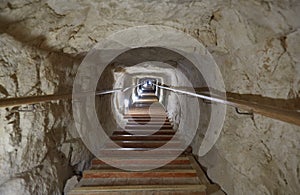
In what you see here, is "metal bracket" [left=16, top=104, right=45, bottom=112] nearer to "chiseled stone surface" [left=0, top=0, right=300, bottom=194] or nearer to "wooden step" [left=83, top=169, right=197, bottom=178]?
"chiseled stone surface" [left=0, top=0, right=300, bottom=194]

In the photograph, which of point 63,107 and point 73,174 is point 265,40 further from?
point 73,174

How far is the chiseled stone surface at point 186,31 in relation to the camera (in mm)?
1125

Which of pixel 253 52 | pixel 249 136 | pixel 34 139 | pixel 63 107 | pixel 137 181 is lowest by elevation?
pixel 137 181

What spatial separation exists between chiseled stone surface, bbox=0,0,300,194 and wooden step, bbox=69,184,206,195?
0.59ft

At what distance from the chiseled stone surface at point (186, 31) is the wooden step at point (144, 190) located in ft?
0.59

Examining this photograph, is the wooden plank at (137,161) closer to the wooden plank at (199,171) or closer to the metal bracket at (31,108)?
the wooden plank at (199,171)

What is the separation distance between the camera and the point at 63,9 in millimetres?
1437

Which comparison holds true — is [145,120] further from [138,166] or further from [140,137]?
[138,166]

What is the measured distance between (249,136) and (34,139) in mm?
1297

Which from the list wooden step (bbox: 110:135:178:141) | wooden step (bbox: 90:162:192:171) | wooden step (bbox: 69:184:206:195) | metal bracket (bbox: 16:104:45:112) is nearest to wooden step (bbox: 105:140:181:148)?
wooden step (bbox: 110:135:178:141)

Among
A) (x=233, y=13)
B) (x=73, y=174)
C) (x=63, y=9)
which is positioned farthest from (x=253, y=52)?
(x=73, y=174)

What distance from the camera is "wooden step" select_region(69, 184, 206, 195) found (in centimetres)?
182

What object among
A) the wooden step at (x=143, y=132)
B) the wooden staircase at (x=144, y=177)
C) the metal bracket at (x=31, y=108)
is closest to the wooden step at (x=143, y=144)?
the wooden staircase at (x=144, y=177)

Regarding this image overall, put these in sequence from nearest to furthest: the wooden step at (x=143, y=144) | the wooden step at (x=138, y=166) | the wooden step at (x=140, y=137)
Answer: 1. the wooden step at (x=138, y=166)
2. the wooden step at (x=143, y=144)
3. the wooden step at (x=140, y=137)
